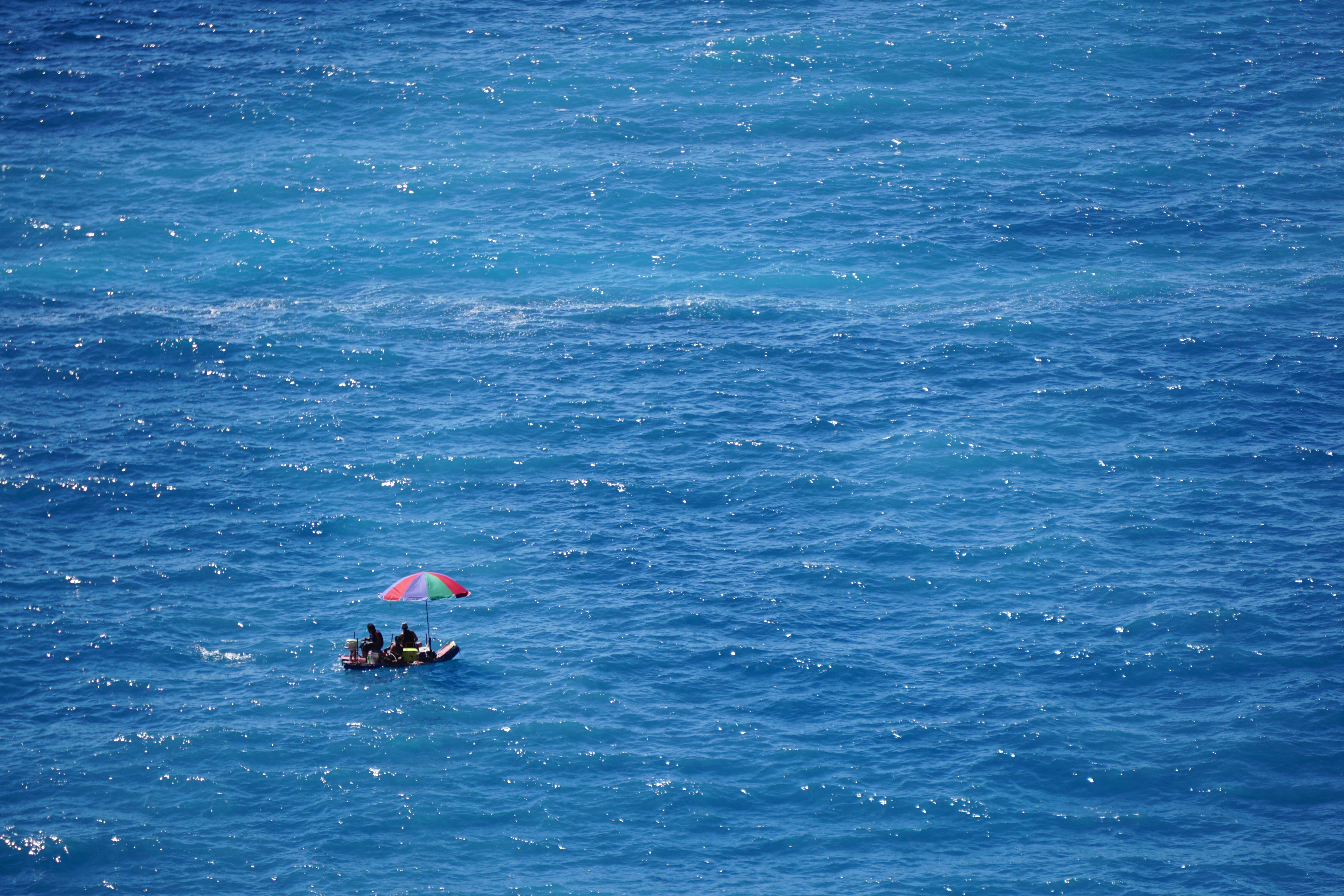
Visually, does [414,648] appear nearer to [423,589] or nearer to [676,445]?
[423,589]

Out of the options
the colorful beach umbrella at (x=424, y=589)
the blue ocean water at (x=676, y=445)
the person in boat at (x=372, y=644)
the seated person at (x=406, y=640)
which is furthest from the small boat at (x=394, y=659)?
the colorful beach umbrella at (x=424, y=589)

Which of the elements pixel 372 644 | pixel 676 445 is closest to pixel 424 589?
pixel 372 644

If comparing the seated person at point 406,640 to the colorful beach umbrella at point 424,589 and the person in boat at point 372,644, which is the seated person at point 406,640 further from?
the colorful beach umbrella at point 424,589

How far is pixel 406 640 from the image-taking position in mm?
56375

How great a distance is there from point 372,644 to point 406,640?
142 centimetres

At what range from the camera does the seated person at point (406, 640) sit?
5609cm

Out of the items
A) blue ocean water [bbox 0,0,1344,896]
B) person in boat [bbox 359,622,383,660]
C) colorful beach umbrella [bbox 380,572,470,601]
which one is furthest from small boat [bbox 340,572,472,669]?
blue ocean water [bbox 0,0,1344,896]

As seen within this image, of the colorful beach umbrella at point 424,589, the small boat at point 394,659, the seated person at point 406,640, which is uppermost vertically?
the colorful beach umbrella at point 424,589

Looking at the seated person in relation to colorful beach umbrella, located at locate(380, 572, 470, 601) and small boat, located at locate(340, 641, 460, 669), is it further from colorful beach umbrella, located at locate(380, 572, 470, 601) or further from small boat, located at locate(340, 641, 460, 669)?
colorful beach umbrella, located at locate(380, 572, 470, 601)

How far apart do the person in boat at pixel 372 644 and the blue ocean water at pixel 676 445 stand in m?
1.60

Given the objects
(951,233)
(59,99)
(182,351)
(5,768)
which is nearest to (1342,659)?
(951,233)

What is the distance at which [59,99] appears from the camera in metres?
105

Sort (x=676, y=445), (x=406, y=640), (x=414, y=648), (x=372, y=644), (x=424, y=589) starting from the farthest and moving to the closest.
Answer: (x=676, y=445) < (x=406, y=640) < (x=414, y=648) < (x=372, y=644) < (x=424, y=589)

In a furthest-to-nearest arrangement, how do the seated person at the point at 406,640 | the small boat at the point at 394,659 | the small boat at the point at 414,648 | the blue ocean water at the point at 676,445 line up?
the seated person at the point at 406,640
the small boat at the point at 394,659
the small boat at the point at 414,648
the blue ocean water at the point at 676,445
